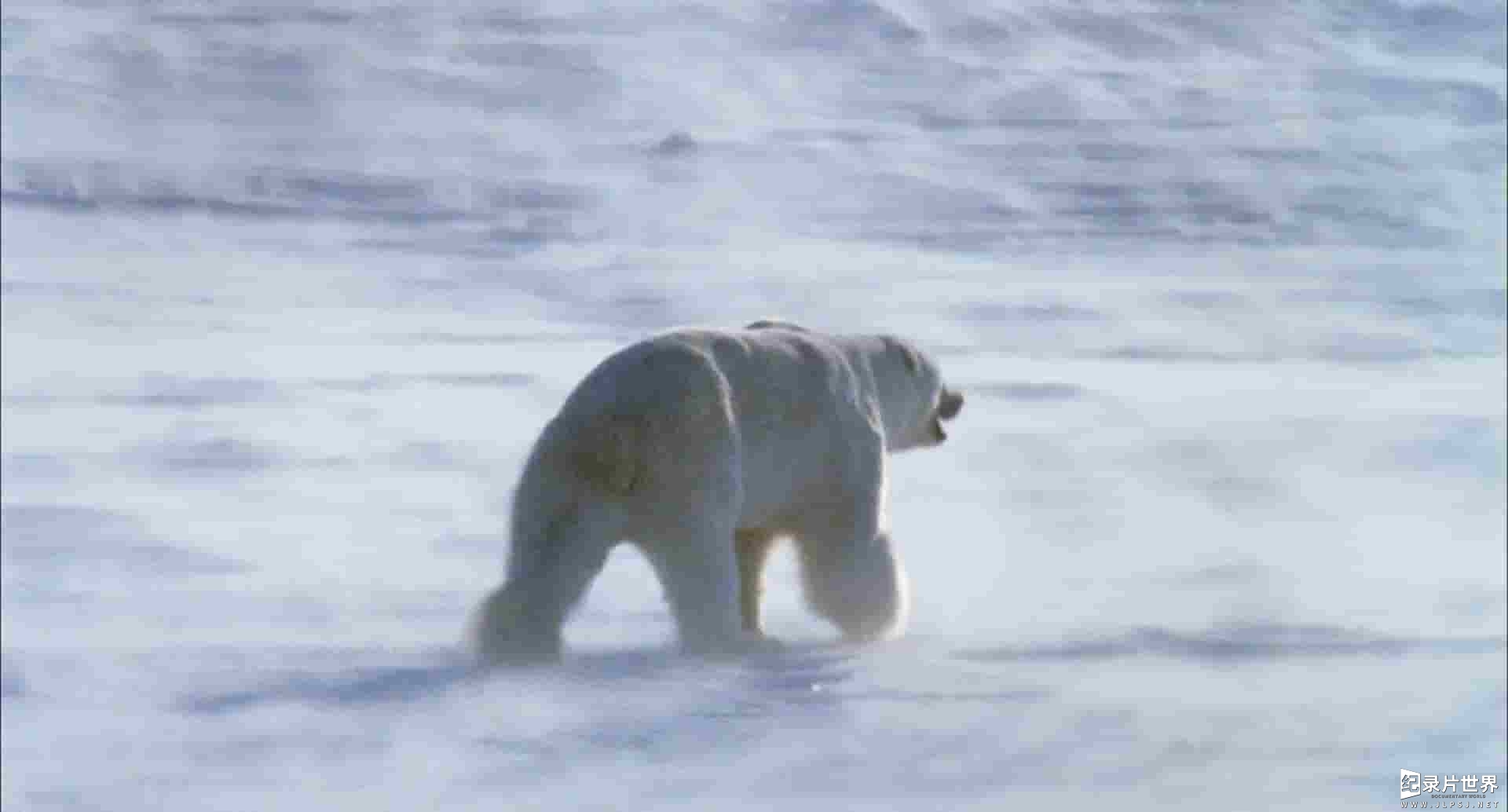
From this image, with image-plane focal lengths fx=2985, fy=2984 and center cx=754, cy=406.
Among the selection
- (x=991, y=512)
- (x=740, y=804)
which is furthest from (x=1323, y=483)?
(x=740, y=804)

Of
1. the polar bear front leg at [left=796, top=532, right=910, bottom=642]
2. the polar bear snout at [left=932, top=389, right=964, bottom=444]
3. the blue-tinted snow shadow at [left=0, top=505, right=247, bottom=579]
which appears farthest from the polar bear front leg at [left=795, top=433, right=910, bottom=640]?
the blue-tinted snow shadow at [left=0, top=505, right=247, bottom=579]

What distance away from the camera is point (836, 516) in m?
5.84

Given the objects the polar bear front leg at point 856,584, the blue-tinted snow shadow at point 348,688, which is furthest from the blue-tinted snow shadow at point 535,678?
the polar bear front leg at point 856,584

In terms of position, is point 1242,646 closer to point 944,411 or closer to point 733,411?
point 944,411

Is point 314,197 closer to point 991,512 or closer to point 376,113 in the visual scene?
point 376,113

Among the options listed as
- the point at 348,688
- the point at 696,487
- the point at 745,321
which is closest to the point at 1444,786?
the point at 696,487

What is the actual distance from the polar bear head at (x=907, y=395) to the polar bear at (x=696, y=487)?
0.37 m

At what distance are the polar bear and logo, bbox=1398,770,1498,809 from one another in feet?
4.22

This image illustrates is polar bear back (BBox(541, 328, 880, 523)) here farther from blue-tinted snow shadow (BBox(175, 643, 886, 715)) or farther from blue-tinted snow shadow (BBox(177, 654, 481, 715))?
blue-tinted snow shadow (BBox(177, 654, 481, 715))

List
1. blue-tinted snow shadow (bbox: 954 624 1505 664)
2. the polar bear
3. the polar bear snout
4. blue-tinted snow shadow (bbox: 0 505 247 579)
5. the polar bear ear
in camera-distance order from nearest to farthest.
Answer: the polar bear < blue-tinted snow shadow (bbox: 954 624 1505 664) < the polar bear ear < blue-tinted snow shadow (bbox: 0 505 247 579) < the polar bear snout

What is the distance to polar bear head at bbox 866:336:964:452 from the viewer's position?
20.4 feet

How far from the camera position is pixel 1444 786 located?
15.5 ft

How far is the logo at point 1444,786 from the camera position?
466 cm

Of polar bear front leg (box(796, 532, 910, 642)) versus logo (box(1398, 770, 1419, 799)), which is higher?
logo (box(1398, 770, 1419, 799))
